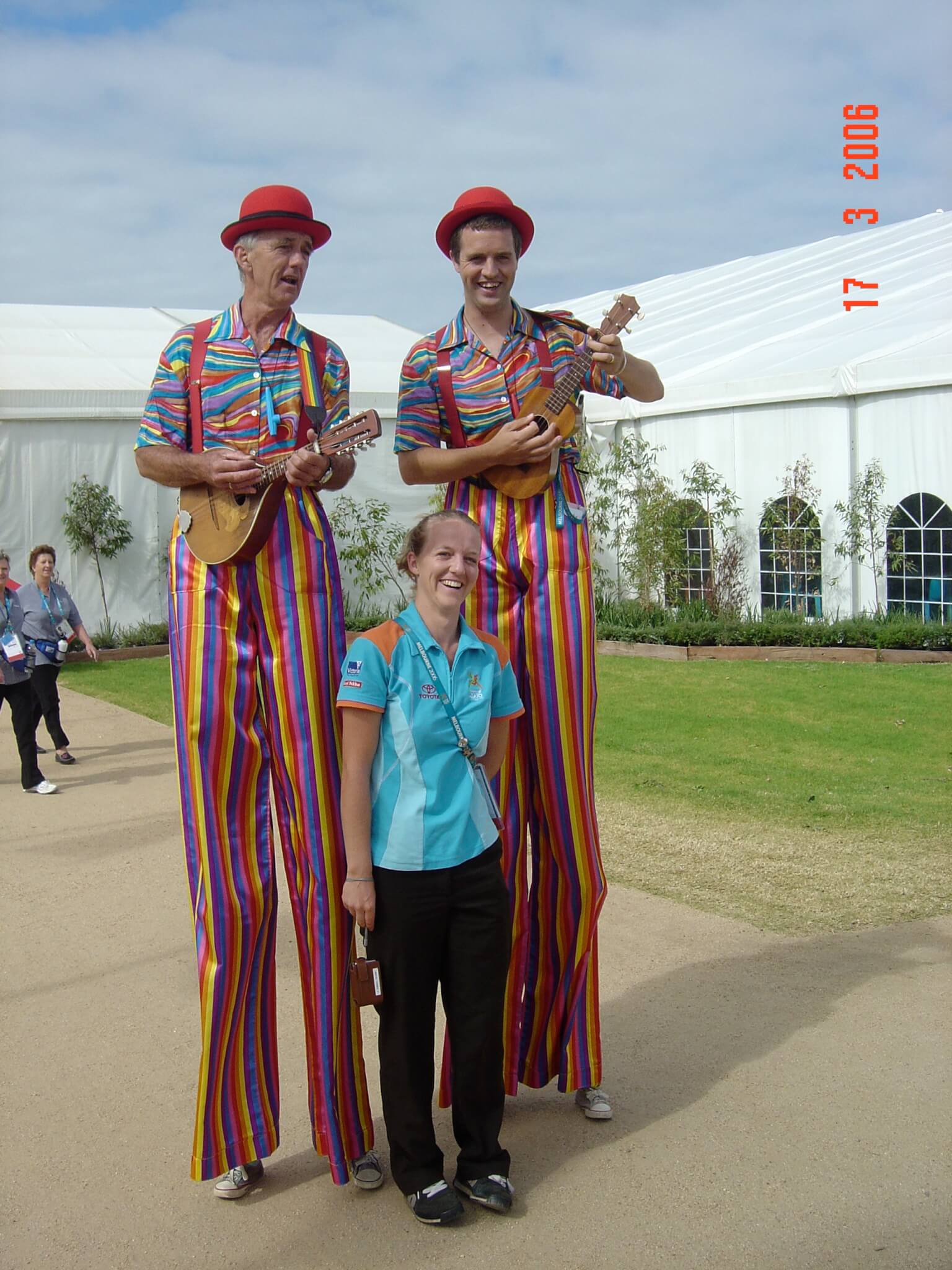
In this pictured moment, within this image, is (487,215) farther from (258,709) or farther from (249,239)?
(258,709)

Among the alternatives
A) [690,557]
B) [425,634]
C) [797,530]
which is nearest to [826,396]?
[797,530]

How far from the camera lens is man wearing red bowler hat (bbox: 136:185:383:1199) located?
2.93m

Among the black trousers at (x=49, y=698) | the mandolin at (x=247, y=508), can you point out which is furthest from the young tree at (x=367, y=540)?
the mandolin at (x=247, y=508)

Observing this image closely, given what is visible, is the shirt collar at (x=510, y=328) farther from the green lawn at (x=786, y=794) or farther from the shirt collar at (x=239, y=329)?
the green lawn at (x=786, y=794)

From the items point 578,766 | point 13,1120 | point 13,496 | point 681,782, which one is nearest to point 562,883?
point 578,766

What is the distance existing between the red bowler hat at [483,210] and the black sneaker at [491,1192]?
2.28 meters

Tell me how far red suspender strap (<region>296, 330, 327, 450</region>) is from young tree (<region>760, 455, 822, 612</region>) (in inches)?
489

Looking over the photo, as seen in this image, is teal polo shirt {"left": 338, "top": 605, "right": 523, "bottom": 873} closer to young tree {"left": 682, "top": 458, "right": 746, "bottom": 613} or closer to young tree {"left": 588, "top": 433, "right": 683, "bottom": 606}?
young tree {"left": 682, "top": 458, "right": 746, "bottom": 613}

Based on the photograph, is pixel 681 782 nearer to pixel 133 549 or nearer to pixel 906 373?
pixel 906 373

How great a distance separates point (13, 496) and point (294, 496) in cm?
1506

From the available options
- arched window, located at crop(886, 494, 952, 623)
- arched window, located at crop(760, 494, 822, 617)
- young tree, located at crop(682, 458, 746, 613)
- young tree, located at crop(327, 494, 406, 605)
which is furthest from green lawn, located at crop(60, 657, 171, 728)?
arched window, located at crop(886, 494, 952, 623)

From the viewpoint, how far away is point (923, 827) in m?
6.19

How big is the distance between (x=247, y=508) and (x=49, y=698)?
23.5 feet

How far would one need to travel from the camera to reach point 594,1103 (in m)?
3.30
